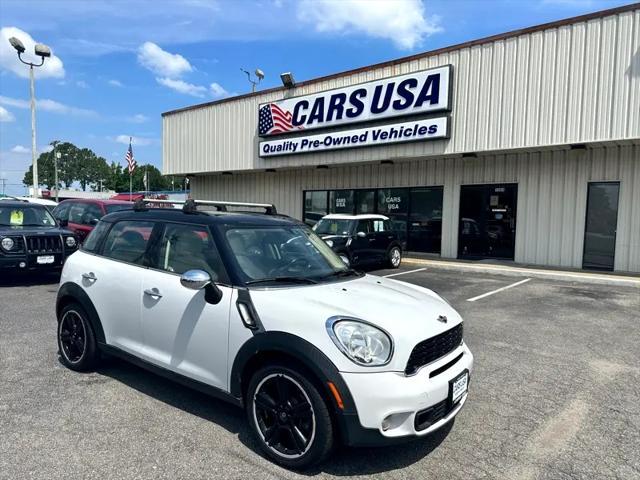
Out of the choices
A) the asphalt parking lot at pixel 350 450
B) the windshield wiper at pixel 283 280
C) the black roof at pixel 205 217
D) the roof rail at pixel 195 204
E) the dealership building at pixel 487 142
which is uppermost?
the dealership building at pixel 487 142

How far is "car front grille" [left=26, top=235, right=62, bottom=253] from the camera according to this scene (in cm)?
926

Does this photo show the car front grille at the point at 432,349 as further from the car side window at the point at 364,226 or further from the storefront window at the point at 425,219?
the storefront window at the point at 425,219

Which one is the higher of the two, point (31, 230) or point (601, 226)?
point (601, 226)

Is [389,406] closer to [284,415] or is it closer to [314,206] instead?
[284,415]

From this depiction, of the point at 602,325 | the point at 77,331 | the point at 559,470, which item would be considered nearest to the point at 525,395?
the point at 559,470

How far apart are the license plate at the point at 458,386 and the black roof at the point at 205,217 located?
1948 mm

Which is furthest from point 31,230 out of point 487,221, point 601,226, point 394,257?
point 601,226

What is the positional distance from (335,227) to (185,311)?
865cm

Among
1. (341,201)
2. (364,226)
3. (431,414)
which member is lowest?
(431,414)

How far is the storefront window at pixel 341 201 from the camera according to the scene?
55.7 ft

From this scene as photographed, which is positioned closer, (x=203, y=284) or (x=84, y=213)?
(x=203, y=284)

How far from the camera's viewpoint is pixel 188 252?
3.68 metres

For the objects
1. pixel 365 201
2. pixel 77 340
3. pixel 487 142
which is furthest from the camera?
pixel 365 201

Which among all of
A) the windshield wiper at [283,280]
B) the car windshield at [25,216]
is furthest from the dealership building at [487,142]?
the windshield wiper at [283,280]
